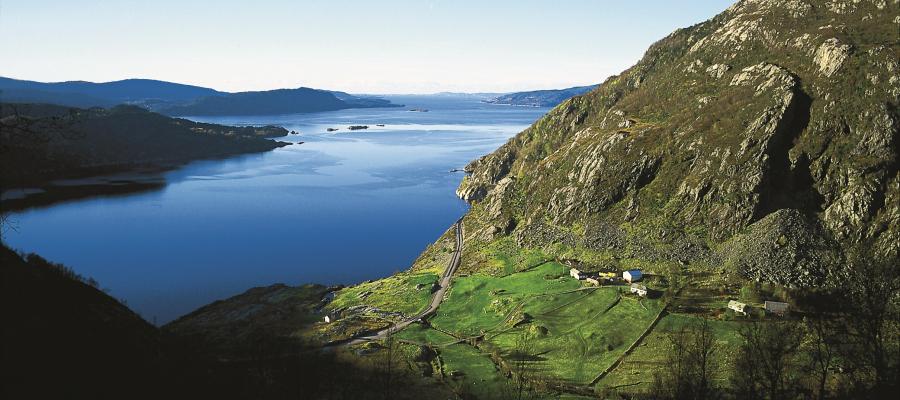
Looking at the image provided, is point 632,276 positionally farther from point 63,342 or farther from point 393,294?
point 63,342

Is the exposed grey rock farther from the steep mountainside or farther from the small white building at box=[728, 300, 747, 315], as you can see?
the steep mountainside

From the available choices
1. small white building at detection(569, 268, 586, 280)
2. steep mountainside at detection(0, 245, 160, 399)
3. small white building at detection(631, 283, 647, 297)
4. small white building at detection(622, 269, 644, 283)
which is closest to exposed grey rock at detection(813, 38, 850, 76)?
small white building at detection(622, 269, 644, 283)

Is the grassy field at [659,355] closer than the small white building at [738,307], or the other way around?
the grassy field at [659,355]

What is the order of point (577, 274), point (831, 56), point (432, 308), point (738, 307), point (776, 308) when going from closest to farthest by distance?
point (776, 308)
point (738, 307)
point (432, 308)
point (577, 274)
point (831, 56)

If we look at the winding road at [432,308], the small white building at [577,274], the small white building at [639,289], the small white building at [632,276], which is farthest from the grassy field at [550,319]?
the small white building at [632,276]

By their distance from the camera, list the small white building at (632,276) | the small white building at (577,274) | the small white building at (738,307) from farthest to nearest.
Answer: the small white building at (577,274), the small white building at (632,276), the small white building at (738,307)

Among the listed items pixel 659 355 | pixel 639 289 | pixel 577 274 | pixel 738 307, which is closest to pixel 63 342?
pixel 659 355

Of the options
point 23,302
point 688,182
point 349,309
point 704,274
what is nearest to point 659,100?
point 688,182

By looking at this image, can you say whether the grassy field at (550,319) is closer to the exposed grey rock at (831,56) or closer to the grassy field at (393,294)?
the grassy field at (393,294)
